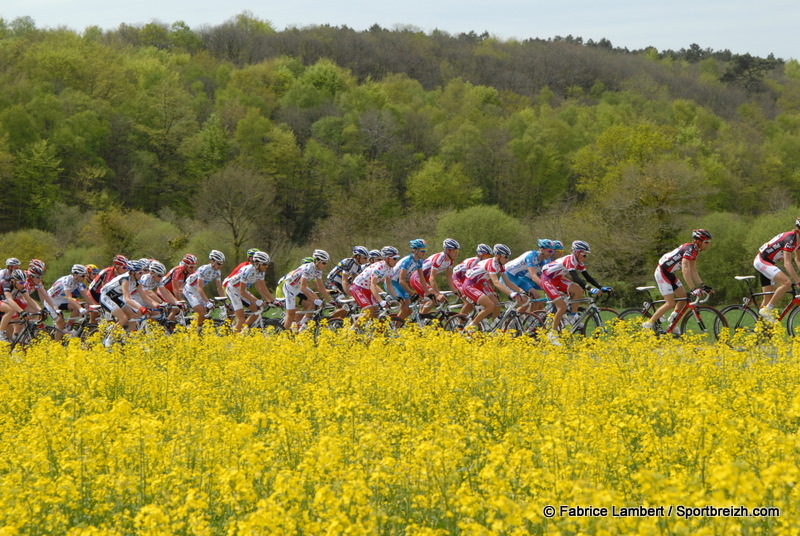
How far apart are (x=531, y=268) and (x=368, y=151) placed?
75098mm

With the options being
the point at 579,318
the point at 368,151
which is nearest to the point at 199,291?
the point at 579,318

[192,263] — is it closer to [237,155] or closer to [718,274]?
[718,274]

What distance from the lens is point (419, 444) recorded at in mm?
7473

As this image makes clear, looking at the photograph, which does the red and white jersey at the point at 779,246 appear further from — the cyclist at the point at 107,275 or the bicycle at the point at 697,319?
the cyclist at the point at 107,275

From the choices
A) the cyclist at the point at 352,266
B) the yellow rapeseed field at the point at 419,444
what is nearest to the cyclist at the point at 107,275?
the cyclist at the point at 352,266

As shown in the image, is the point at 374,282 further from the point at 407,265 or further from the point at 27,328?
the point at 27,328

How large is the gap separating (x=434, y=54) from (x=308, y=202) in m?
82.2

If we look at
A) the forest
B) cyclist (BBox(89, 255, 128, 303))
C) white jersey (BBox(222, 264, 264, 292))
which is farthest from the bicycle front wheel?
the forest

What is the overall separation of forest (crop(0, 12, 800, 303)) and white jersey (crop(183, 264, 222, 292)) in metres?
19.9

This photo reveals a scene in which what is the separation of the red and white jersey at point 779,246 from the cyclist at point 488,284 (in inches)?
178

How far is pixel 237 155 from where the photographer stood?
91188 mm

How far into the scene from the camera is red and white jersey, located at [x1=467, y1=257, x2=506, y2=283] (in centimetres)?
1777

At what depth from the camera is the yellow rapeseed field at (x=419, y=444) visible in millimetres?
5723

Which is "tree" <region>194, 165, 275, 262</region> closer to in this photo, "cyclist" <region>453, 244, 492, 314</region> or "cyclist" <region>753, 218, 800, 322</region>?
"cyclist" <region>453, 244, 492, 314</region>
